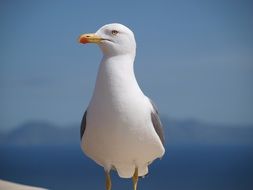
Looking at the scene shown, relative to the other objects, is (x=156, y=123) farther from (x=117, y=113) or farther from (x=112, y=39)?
(x=112, y=39)

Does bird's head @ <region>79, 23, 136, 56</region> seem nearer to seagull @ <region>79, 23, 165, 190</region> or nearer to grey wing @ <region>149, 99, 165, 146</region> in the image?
seagull @ <region>79, 23, 165, 190</region>

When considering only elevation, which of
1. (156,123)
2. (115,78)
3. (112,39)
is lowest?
(156,123)

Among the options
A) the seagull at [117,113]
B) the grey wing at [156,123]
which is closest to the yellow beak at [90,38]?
the seagull at [117,113]

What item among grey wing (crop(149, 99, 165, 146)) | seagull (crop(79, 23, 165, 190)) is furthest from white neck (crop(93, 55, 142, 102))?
grey wing (crop(149, 99, 165, 146))

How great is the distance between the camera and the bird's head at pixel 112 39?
7.06 ft

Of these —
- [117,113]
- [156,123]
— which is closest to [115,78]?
[117,113]

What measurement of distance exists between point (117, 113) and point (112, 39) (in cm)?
30

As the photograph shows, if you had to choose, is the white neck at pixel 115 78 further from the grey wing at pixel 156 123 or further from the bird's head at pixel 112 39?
the grey wing at pixel 156 123

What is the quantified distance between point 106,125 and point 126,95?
139 mm

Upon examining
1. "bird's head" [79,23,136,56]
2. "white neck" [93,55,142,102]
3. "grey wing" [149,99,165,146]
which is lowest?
"grey wing" [149,99,165,146]

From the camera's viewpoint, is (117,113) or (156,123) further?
(156,123)

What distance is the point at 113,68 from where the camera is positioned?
7.04 feet

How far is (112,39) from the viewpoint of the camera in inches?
84.7

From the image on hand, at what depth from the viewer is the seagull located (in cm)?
211
